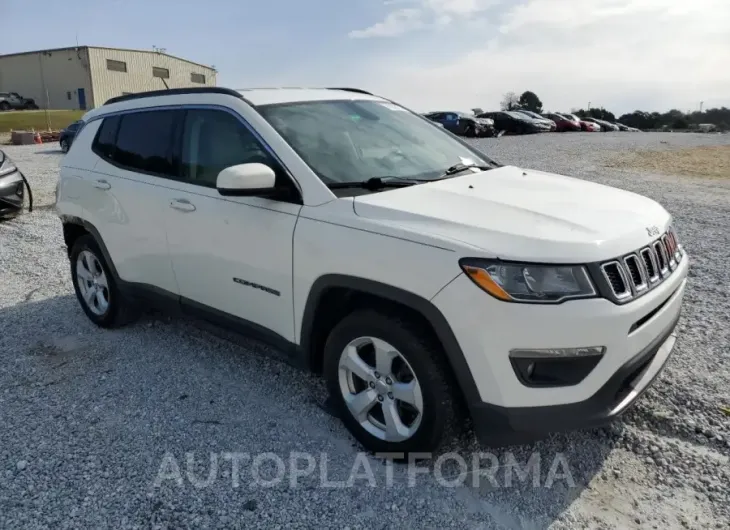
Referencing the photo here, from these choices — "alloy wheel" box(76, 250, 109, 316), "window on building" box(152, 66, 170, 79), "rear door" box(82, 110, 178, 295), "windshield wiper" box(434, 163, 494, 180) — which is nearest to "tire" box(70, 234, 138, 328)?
"alloy wheel" box(76, 250, 109, 316)

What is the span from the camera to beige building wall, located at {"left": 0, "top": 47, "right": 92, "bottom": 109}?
55.4 meters

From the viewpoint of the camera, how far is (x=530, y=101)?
6384 centimetres

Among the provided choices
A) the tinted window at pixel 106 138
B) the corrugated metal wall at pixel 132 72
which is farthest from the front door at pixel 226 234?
the corrugated metal wall at pixel 132 72

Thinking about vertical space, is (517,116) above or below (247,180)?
below

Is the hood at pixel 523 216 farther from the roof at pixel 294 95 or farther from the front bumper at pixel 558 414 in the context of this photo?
the roof at pixel 294 95

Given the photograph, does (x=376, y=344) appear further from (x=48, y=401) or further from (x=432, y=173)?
(x=48, y=401)

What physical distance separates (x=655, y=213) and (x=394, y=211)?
1502mm

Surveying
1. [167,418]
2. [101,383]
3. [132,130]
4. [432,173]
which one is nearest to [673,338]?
[432,173]

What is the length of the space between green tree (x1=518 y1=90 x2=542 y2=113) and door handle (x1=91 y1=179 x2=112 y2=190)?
63.2 meters

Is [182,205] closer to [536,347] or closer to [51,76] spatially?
[536,347]

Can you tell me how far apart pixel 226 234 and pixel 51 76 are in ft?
211

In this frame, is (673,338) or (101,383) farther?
(101,383)

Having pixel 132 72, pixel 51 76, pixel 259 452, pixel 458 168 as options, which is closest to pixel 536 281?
pixel 458 168

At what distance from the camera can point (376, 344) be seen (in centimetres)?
285
